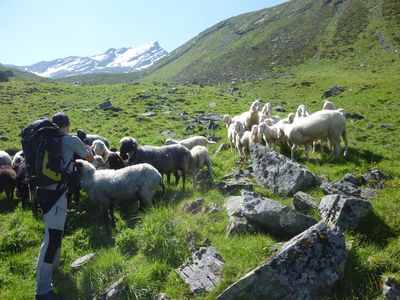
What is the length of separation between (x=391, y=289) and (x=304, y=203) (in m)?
2.77

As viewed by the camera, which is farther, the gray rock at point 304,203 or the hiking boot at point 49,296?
the gray rock at point 304,203

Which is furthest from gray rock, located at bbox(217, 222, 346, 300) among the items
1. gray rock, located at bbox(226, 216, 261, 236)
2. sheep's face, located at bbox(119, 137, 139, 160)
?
sheep's face, located at bbox(119, 137, 139, 160)

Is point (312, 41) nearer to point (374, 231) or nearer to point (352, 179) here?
point (352, 179)

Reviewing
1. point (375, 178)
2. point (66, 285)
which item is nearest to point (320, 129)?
point (375, 178)

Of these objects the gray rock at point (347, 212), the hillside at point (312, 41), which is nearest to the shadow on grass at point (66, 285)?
the gray rock at point (347, 212)

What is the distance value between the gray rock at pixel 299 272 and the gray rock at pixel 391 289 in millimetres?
675

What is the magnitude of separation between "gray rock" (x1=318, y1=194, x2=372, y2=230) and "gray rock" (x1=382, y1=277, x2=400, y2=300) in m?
1.48

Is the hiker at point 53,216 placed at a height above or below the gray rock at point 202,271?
above

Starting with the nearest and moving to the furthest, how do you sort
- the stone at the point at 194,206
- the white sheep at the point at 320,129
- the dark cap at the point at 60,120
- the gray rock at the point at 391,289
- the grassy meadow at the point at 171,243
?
the gray rock at the point at 391,289, the grassy meadow at the point at 171,243, the dark cap at the point at 60,120, the stone at the point at 194,206, the white sheep at the point at 320,129

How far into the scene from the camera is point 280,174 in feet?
33.7

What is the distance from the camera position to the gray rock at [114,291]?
22.5ft

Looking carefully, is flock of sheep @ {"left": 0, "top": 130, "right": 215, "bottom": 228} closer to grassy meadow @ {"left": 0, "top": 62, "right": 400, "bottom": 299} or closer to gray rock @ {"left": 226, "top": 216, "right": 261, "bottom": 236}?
grassy meadow @ {"left": 0, "top": 62, "right": 400, "bottom": 299}

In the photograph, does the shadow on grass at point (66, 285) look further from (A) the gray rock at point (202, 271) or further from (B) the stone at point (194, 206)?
(B) the stone at point (194, 206)

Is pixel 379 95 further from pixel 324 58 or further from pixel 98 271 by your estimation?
pixel 324 58
